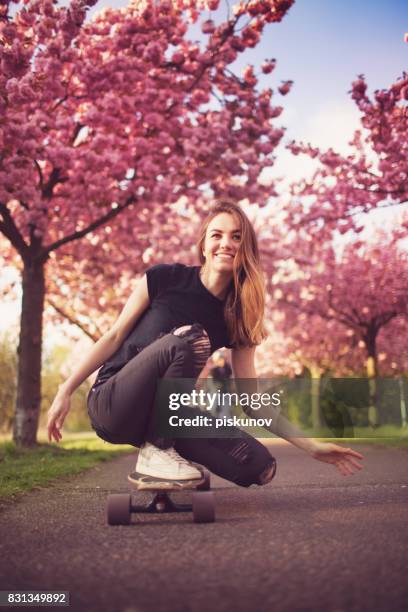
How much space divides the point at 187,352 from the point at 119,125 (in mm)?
7804

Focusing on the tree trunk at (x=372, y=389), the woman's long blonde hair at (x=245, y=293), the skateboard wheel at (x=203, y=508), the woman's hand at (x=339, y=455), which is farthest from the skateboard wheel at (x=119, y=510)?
the tree trunk at (x=372, y=389)

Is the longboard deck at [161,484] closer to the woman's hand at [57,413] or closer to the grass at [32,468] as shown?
the woman's hand at [57,413]

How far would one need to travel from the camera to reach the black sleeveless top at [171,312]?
341cm

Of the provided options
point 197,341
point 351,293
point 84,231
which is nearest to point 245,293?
point 197,341

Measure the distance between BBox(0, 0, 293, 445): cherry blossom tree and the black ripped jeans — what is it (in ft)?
21.0

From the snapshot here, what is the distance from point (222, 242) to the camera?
3.54 meters

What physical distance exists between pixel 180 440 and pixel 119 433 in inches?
12.4

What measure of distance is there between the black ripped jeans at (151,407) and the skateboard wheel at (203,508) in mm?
296

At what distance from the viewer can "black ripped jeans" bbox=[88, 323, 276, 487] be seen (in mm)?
3082

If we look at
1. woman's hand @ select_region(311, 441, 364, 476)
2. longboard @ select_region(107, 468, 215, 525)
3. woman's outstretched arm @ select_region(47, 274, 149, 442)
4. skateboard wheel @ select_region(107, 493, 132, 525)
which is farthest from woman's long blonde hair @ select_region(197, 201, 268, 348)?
skateboard wheel @ select_region(107, 493, 132, 525)

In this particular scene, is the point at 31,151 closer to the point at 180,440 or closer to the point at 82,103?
the point at 82,103

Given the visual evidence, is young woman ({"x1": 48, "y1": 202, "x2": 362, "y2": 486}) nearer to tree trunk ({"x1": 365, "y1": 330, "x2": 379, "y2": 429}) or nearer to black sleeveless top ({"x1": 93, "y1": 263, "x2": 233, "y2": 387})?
black sleeveless top ({"x1": 93, "y1": 263, "x2": 233, "y2": 387})

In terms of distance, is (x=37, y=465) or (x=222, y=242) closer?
(x=222, y=242)

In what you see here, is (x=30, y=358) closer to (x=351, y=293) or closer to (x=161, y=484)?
(x=161, y=484)
